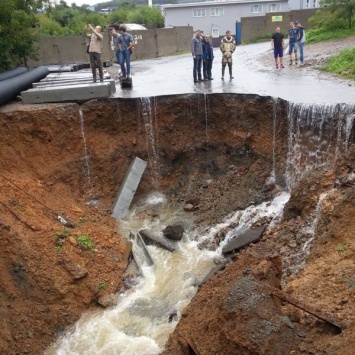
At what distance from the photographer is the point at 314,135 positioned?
10.4m

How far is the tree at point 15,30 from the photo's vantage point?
42.2 ft

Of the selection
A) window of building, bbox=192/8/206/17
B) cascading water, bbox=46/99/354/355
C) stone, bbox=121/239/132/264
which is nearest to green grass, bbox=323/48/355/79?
cascading water, bbox=46/99/354/355

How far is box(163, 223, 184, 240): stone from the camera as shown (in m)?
10.1

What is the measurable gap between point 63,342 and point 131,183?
5.06m

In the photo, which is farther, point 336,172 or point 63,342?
point 336,172

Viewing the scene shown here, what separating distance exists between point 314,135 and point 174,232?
14.2ft

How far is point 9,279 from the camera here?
802cm

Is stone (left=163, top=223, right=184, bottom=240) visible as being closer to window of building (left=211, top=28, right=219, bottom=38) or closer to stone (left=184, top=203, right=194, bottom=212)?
stone (left=184, top=203, right=194, bottom=212)

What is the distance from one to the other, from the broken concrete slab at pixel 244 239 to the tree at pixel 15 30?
942cm

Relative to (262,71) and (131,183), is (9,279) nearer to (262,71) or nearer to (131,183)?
(131,183)

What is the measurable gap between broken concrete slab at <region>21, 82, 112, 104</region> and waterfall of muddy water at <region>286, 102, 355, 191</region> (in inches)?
208

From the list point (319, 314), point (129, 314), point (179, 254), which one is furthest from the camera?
point (179, 254)

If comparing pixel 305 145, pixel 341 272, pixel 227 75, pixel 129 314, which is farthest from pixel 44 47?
pixel 341 272

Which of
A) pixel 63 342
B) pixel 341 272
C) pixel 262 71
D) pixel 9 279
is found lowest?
A: pixel 63 342
